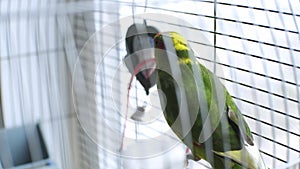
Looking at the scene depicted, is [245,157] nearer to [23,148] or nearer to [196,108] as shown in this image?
[196,108]

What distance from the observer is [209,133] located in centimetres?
52

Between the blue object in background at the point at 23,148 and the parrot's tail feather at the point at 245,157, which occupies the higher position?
the blue object in background at the point at 23,148

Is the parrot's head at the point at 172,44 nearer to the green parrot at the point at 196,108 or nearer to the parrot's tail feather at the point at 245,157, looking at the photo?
the green parrot at the point at 196,108

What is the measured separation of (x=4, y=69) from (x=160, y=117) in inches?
7.7

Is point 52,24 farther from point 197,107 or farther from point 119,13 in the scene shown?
point 197,107

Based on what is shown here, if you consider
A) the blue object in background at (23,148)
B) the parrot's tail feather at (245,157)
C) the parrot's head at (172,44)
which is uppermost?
the parrot's head at (172,44)

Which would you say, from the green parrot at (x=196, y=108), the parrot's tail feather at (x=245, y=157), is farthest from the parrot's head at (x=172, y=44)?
the parrot's tail feather at (x=245, y=157)

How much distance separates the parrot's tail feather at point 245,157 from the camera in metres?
0.52

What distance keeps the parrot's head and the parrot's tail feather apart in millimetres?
124

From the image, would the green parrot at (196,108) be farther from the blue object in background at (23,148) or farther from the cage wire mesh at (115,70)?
the blue object in background at (23,148)

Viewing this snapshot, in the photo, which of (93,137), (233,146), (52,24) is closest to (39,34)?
(52,24)

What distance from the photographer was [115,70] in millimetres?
517

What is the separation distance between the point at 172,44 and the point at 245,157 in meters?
0.16

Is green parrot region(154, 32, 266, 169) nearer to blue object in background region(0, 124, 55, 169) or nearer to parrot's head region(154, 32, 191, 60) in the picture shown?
parrot's head region(154, 32, 191, 60)
